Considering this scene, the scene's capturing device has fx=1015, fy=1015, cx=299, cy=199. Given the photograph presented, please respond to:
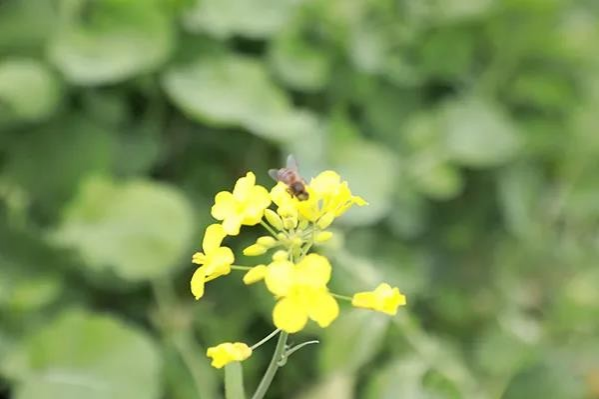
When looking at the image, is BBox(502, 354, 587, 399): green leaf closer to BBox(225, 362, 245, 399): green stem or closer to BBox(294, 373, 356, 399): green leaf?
BBox(294, 373, 356, 399): green leaf

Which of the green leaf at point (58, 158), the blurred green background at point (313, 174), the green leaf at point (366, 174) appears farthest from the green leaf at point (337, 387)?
the green leaf at point (58, 158)

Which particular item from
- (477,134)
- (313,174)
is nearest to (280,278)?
(313,174)

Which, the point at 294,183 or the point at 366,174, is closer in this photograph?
the point at 294,183

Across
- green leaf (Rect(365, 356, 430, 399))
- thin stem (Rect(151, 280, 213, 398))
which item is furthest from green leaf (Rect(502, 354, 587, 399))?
thin stem (Rect(151, 280, 213, 398))

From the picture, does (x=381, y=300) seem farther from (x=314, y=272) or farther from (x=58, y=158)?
(x=58, y=158)

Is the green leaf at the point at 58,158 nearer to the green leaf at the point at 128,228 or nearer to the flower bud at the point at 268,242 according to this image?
the green leaf at the point at 128,228

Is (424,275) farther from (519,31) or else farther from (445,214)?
(519,31)
